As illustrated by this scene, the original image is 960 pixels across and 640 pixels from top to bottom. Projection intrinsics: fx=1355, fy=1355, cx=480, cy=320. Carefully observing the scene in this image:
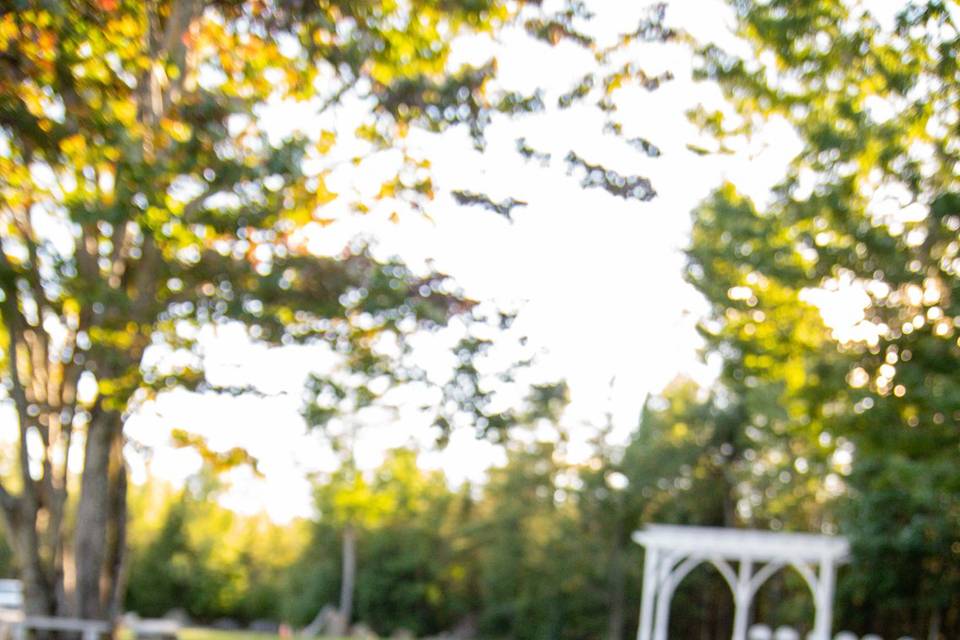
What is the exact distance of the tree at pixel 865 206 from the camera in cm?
956

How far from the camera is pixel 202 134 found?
30.1ft

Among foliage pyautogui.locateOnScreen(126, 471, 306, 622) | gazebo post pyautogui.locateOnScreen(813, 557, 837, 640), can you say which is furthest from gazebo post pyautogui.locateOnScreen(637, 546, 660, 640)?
foliage pyautogui.locateOnScreen(126, 471, 306, 622)

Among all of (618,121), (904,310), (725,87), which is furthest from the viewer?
(904,310)

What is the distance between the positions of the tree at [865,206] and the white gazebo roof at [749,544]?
16.6 ft

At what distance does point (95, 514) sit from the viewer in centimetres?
1165

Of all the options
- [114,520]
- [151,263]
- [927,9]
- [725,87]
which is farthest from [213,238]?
[927,9]

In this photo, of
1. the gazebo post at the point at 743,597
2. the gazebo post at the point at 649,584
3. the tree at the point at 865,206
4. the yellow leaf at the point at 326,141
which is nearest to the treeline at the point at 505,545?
the gazebo post at the point at 649,584

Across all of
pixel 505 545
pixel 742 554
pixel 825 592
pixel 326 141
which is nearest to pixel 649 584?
pixel 742 554

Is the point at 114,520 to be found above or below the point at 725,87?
below

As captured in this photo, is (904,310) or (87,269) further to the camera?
(904,310)

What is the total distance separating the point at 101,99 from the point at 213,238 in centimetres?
173

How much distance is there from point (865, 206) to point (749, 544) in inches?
355

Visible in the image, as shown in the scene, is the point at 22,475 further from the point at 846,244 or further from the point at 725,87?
the point at 846,244

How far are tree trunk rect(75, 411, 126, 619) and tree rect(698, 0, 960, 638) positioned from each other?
5.64m
